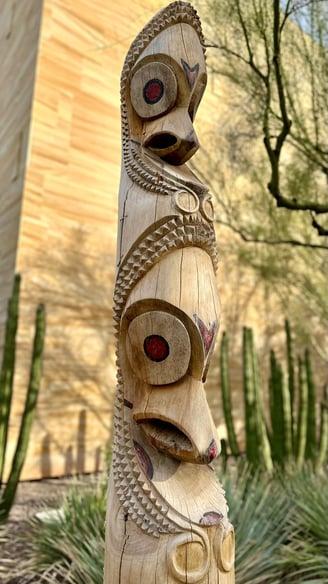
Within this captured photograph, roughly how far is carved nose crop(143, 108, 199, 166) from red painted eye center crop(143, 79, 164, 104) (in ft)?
0.25

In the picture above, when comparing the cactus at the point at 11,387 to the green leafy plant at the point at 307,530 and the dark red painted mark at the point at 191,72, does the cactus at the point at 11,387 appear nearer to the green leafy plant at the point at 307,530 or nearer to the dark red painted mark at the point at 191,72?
the green leafy plant at the point at 307,530

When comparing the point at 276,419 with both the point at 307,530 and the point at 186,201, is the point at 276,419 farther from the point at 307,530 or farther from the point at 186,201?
the point at 186,201

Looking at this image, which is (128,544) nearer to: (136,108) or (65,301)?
(136,108)

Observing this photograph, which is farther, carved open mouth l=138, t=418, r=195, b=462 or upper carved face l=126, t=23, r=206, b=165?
upper carved face l=126, t=23, r=206, b=165

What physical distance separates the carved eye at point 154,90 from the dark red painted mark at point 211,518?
139 cm

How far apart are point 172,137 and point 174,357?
32.3 inches

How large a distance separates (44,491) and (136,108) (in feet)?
11.7

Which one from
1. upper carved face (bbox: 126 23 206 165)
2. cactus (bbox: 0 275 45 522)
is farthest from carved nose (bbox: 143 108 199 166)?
cactus (bbox: 0 275 45 522)

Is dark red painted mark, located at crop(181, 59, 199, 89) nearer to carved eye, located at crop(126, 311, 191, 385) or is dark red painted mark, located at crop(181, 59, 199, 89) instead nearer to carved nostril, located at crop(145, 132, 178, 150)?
carved nostril, located at crop(145, 132, 178, 150)

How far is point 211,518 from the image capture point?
1.41 meters

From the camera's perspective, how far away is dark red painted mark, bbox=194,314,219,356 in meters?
1.50

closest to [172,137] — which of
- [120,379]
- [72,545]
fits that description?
[120,379]

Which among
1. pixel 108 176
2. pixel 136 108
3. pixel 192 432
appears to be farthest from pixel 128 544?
pixel 108 176

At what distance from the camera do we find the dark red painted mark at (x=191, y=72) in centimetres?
174
